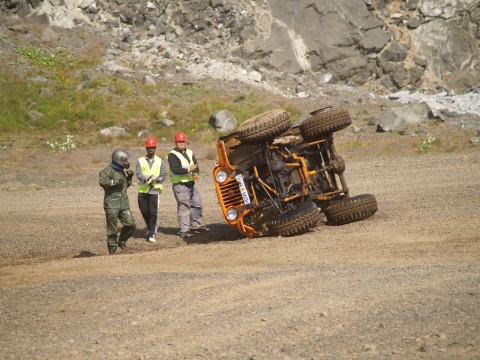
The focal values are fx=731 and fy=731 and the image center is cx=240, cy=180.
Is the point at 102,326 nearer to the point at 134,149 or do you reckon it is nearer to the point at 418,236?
the point at 418,236

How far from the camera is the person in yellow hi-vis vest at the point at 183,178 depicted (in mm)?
13211

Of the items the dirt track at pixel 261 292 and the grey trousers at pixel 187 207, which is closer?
the dirt track at pixel 261 292

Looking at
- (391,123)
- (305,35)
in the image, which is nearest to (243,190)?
(391,123)

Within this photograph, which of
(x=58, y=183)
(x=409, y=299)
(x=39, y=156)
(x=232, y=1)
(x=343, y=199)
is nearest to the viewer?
(x=409, y=299)

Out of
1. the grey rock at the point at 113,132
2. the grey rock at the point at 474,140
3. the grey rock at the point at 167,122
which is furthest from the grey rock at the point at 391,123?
the grey rock at the point at 113,132

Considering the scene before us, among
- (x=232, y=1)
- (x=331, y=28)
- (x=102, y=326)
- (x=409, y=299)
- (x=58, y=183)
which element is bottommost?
(x=409, y=299)

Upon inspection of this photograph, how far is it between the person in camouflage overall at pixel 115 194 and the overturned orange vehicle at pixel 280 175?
1.55 metres

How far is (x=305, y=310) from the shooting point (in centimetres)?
699

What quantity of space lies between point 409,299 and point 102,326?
118 inches

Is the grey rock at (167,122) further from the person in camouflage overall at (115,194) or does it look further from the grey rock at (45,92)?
the person in camouflage overall at (115,194)

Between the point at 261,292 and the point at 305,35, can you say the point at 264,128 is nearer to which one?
the point at 261,292

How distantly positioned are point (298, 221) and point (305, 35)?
1054 inches

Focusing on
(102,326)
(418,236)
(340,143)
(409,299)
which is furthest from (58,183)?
(409,299)

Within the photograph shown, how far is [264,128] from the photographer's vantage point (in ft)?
38.6
